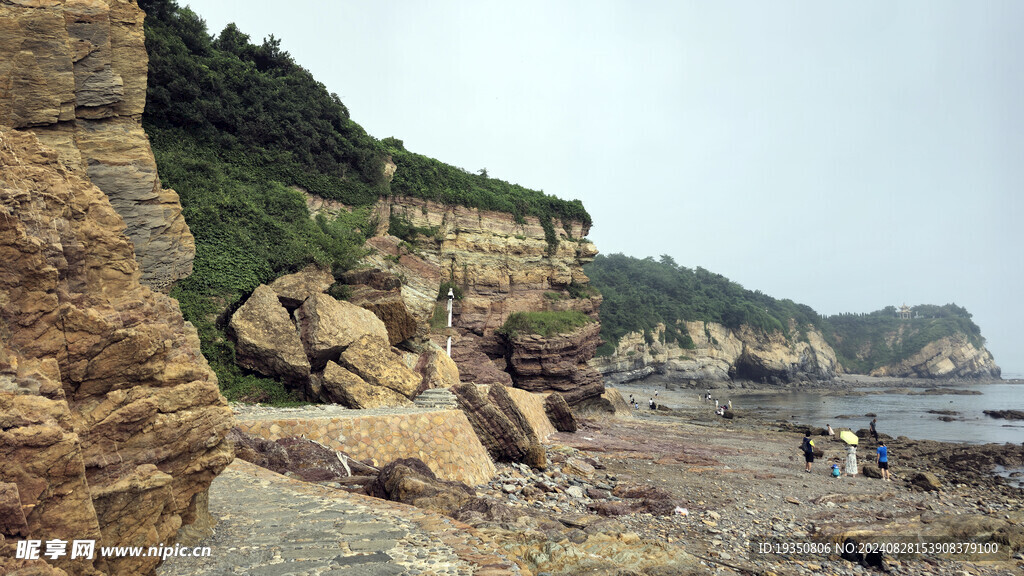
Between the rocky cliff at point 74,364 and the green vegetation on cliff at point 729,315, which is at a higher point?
the green vegetation on cliff at point 729,315

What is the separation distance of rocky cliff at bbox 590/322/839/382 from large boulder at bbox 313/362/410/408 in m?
54.8

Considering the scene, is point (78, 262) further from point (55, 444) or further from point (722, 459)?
point (722, 459)

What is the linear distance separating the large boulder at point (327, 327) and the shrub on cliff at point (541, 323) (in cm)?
1743

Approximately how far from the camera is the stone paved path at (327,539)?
15.6ft

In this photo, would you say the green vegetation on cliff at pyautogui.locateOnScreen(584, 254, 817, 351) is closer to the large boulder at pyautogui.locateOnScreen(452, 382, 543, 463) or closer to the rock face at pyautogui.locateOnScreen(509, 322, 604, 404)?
the rock face at pyautogui.locateOnScreen(509, 322, 604, 404)

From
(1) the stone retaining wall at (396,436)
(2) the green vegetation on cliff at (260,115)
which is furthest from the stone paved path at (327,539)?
(2) the green vegetation on cliff at (260,115)

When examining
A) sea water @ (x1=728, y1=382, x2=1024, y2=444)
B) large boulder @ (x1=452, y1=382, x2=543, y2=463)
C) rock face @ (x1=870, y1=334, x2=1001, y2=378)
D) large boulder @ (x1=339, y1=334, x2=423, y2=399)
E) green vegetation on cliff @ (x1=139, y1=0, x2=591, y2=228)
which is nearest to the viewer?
large boulder @ (x1=452, y1=382, x2=543, y2=463)

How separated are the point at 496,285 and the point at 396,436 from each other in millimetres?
25137

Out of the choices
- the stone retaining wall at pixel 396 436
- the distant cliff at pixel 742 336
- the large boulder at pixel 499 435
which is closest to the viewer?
the stone retaining wall at pixel 396 436

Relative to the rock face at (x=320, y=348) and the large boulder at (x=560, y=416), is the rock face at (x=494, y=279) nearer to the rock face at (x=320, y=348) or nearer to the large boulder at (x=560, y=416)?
the large boulder at (x=560, y=416)

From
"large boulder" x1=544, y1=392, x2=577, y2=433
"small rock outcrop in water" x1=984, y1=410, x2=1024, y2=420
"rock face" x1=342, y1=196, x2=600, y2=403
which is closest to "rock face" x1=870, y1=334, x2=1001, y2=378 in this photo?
"small rock outcrop in water" x1=984, y1=410, x2=1024, y2=420

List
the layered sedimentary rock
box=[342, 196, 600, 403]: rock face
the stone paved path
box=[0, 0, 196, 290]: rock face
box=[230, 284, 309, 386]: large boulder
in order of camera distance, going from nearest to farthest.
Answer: the stone paved path, box=[0, 0, 196, 290]: rock face, box=[230, 284, 309, 386]: large boulder, box=[342, 196, 600, 403]: rock face, the layered sedimentary rock

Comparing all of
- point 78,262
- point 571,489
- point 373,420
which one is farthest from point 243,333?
point 78,262

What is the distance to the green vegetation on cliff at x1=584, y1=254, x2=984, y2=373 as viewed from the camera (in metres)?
81.4
